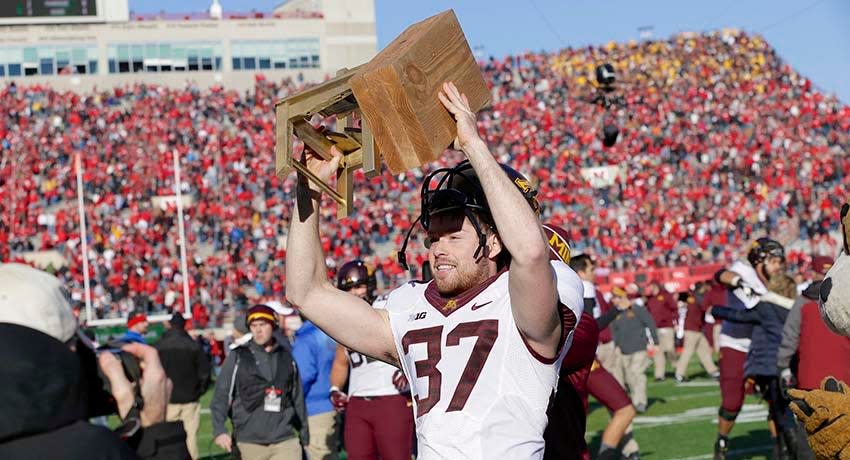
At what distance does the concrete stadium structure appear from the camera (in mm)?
49969

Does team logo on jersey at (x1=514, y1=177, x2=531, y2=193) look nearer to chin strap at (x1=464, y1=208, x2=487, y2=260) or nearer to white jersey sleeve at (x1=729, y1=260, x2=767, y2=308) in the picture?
chin strap at (x1=464, y1=208, x2=487, y2=260)

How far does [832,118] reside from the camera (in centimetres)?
4250

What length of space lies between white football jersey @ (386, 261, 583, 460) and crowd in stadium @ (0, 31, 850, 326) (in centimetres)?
2579

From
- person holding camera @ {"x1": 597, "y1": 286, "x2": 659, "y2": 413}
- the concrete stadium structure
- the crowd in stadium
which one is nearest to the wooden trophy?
person holding camera @ {"x1": 597, "y1": 286, "x2": 659, "y2": 413}

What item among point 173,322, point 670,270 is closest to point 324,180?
point 173,322

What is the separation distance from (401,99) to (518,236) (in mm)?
515

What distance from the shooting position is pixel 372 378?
26.0 ft

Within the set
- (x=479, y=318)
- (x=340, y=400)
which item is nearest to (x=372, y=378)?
(x=340, y=400)

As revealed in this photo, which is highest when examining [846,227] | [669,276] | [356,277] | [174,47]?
[174,47]

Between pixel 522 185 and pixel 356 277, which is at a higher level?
pixel 522 185

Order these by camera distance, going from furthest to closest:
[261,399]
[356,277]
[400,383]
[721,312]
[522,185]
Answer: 1. [721,312]
2. [261,399]
3. [356,277]
4. [400,383]
5. [522,185]

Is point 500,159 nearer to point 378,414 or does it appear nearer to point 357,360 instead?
point 357,360

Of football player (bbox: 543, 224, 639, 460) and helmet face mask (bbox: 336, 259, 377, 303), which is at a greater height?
helmet face mask (bbox: 336, 259, 377, 303)

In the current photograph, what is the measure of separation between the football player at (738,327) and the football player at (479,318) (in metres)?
6.04
